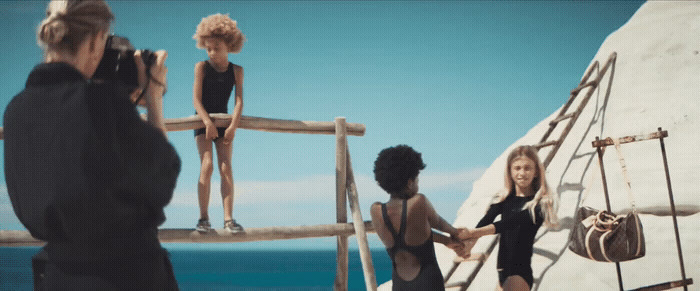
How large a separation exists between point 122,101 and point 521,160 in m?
3.84

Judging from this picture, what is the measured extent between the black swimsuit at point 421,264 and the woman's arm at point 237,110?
1.93m

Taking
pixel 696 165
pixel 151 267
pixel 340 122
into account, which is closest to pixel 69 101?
pixel 151 267

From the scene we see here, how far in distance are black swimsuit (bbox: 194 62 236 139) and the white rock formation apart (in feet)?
10.0

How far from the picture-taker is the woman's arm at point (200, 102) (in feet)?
16.3

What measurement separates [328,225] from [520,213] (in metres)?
1.74

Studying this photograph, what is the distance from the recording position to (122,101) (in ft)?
5.13

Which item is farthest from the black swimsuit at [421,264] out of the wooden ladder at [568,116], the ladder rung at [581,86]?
the ladder rung at [581,86]

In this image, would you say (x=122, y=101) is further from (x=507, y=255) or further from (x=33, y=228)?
(x=507, y=255)

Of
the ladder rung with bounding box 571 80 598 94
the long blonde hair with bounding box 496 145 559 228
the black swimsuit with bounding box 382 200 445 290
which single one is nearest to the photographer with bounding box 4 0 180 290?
the black swimsuit with bounding box 382 200 445 290

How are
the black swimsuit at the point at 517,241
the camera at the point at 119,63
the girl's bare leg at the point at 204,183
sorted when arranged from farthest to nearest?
the girl's bare leg at the point at 204,183 < the black swimsuit at the point at 517,241 < the camera at the point at 119,63

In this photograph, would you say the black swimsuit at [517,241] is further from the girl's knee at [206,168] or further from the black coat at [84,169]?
the black coat at [84,169]

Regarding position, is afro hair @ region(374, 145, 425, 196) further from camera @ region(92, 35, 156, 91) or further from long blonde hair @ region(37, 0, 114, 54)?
long blonde hair @ region(37, 0, 114, 54)

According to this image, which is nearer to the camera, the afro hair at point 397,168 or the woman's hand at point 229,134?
the afro hair at point 397,168

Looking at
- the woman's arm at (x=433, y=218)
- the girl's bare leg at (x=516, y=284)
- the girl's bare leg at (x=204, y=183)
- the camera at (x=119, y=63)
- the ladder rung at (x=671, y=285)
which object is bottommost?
the ladder rung at (x=671, y=285)
